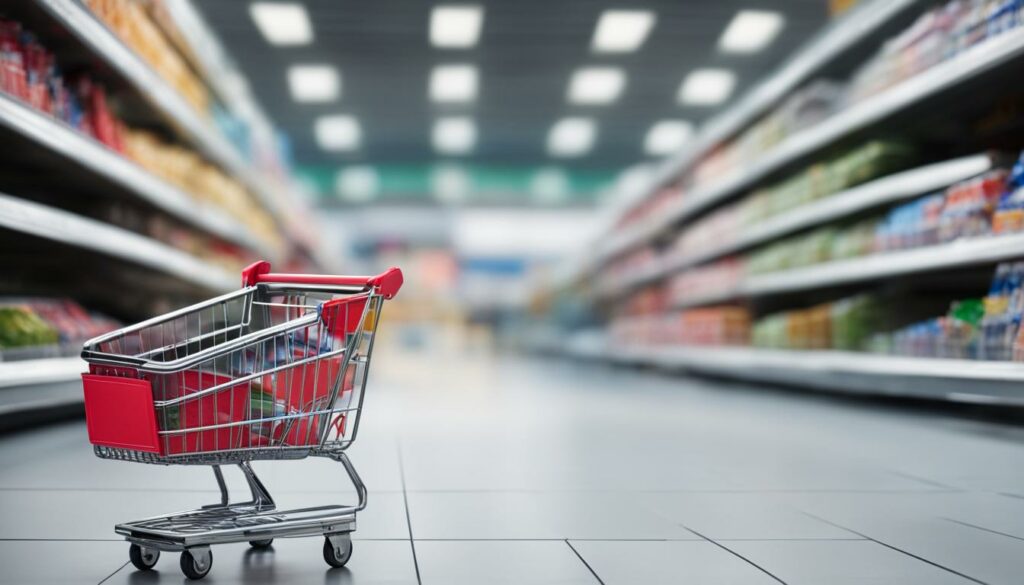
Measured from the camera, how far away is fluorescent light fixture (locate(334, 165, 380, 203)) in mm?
16750

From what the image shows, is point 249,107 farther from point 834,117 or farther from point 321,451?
point 321,451

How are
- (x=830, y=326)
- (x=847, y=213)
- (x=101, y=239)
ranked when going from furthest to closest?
(x=830, y=326)
(x=847, y=213)
(x=101, y=239)

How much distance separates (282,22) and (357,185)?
27.5 ft

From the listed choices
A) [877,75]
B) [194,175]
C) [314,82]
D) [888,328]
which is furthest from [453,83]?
[888,328]

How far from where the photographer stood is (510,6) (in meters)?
8.34

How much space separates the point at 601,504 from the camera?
2.07 m

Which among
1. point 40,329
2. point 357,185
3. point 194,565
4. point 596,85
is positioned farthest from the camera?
point 357,185

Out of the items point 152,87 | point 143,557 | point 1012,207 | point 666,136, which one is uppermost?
point 666,136

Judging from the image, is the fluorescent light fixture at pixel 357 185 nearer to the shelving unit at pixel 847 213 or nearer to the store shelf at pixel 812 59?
the shelving unit at pixel 847 213

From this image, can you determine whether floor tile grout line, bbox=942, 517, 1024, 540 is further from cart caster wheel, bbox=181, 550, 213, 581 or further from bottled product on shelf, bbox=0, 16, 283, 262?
bottled product on shelf, bbox=0, 16, 283, 262

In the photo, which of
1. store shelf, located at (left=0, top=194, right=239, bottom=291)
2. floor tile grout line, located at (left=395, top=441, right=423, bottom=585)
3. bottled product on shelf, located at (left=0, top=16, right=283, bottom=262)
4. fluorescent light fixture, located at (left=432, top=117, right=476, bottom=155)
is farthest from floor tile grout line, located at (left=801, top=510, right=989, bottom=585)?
fluorescent light fixture, located at (left=432, top=117, right=476, bottom=155)

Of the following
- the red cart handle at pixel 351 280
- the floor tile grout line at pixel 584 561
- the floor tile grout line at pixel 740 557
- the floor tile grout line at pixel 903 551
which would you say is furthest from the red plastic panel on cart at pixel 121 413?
the floor tile grout line at pixel 903 551

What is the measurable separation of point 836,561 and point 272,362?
113 cm

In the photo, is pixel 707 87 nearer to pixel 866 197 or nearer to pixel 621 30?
pixel 621 30
